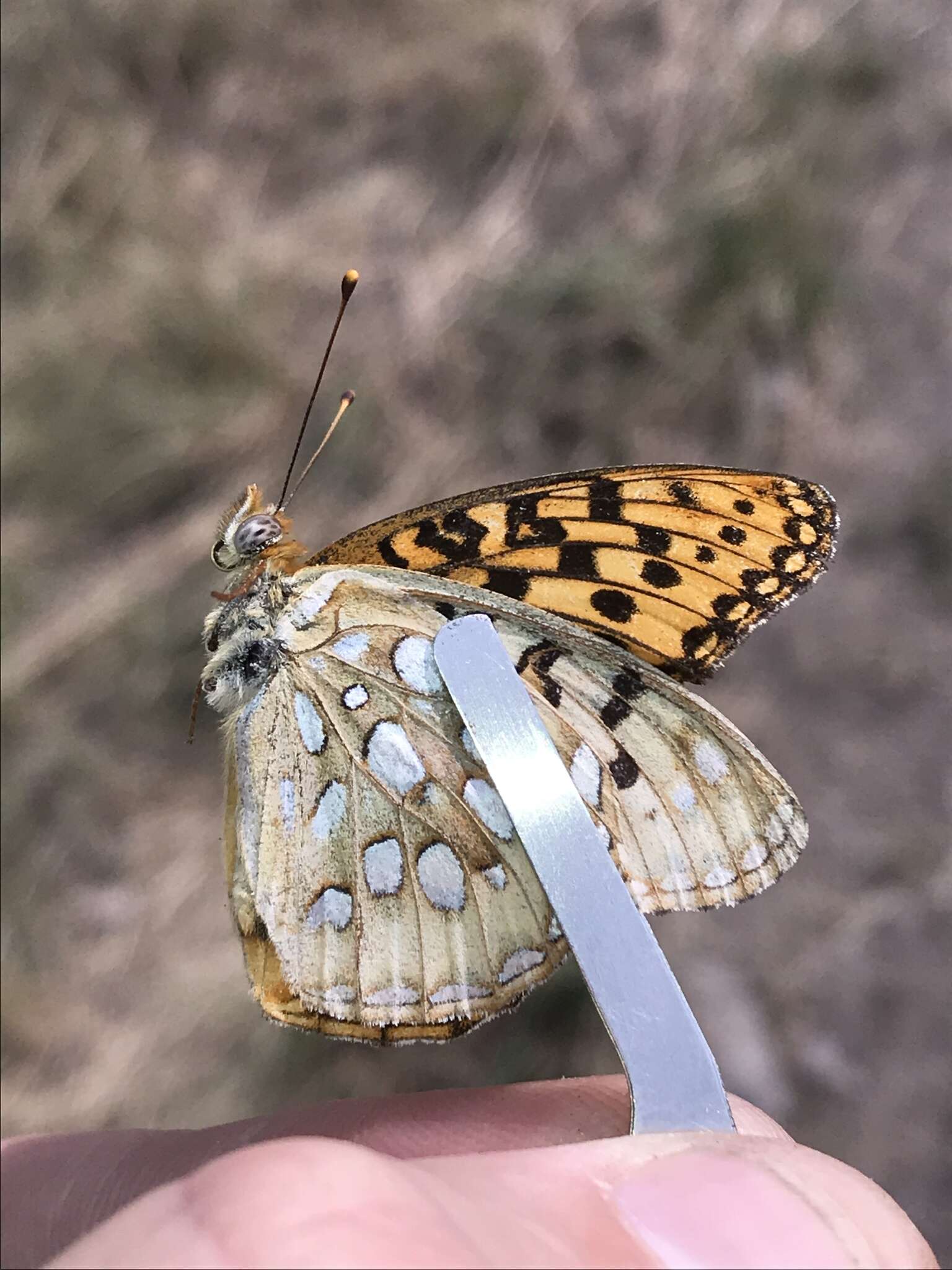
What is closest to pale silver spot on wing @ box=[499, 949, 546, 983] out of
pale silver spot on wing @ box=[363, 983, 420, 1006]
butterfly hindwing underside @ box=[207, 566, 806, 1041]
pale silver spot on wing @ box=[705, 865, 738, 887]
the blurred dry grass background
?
butterfly hindwing underside @ box=[207, 566, 806, 1041]

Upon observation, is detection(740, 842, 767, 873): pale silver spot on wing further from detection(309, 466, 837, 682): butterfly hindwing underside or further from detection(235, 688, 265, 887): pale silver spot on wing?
detection(235, 688, 265, 887): pale silver spot on wing

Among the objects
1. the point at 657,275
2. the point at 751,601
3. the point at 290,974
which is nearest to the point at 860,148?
the point at 657,275

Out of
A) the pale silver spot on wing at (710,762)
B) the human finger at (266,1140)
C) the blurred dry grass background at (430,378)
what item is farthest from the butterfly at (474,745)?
the blurred dry grass background at (430,378)

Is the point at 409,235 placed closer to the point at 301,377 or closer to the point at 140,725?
the point at 301,377

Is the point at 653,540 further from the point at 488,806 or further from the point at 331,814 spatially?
the point at 331,814

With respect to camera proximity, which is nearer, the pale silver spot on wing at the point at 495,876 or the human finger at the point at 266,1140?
the pale silver spot on wing at the point at 495,876

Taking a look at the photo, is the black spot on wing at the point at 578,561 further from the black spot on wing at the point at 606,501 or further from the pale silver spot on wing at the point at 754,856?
the pale silver spot on wing at the point at 754,856
